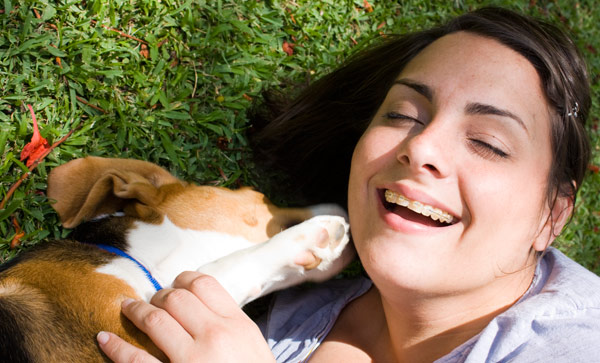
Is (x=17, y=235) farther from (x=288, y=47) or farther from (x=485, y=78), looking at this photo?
(x=485, y=78)

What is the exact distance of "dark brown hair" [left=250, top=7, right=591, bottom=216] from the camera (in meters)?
2.73

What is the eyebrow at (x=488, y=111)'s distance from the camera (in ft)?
8.20

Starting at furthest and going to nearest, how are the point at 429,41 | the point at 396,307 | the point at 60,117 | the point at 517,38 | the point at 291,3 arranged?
the point at 291,3 → the point at 60,117 → the point at 429,41 → the point at 396,307 → the point at 517,38

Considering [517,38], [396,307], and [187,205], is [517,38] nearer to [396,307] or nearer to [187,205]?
[396,307]

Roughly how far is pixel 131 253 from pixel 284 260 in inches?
29.5

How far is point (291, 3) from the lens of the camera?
4.20 metres

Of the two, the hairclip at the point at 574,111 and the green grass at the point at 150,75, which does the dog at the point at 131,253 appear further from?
the hairclip at the point at 574,111

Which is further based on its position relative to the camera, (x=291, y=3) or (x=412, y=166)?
(x=291, y=3)

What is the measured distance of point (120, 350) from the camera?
2.29 m

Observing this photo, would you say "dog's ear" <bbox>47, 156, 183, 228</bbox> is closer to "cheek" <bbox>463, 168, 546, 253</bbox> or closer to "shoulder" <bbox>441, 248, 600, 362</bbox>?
"cheek" <bbox>463, 168, 546, 253</bbox>

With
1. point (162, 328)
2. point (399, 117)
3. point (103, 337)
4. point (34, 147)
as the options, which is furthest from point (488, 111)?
point (34, 147)

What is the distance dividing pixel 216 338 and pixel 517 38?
6.66ft

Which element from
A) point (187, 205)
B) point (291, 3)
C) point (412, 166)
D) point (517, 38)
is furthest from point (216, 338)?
point (291, 3)

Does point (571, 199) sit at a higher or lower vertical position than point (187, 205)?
higher
